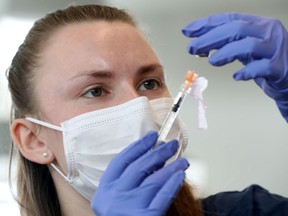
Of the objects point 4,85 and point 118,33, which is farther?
point 4,85

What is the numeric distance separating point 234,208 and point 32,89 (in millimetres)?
618

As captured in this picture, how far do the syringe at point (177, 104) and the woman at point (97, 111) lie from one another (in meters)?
0.04

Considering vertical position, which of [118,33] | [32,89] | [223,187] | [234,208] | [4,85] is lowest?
[223,187]

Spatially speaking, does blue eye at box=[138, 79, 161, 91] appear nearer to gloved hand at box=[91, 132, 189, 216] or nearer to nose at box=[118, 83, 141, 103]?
nose at box=[118, 83, 141, 103]

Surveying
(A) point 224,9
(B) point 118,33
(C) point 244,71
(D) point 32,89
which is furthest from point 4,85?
(C) point 244,71

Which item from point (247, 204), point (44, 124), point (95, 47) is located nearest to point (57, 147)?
point (44, 124)

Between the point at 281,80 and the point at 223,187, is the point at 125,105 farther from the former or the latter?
the point at 223,187

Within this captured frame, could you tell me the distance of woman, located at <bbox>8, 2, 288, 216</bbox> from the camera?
110cm

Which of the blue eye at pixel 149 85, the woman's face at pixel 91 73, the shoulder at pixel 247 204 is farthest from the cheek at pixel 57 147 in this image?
the shoulder at pixel 247 204

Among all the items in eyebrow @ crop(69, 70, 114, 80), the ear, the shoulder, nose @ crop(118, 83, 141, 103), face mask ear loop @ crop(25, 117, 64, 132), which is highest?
eyebrow @ crop(69, 70, 114, 80)

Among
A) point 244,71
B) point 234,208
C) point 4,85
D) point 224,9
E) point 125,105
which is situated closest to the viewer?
point 244,71

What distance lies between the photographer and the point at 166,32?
2379 millimetres

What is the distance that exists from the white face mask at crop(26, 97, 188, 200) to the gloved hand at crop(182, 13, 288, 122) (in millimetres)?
243

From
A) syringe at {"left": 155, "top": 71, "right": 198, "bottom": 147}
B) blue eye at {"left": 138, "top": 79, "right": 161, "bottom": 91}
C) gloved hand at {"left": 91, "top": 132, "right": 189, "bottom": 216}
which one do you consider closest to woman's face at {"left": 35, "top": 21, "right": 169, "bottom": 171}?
blue eye at {"left": 138, "top": 79, "right": 161, "bottom": 91}
